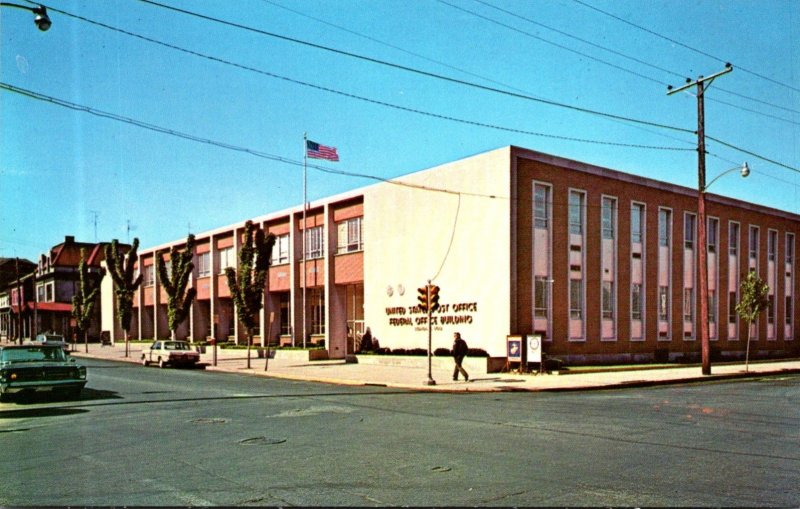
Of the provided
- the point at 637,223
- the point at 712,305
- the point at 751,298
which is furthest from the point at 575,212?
the point at 712,305

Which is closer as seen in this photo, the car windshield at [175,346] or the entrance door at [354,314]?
the car windshield at [175,346]

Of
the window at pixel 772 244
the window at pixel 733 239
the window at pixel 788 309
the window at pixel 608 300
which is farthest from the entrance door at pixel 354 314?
the window at pixel 788 309

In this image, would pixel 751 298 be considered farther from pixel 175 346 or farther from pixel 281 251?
pixel 281 251

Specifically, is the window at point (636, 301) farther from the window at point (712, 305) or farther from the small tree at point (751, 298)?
the window at point (712, 305)

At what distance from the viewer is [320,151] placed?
34.6m

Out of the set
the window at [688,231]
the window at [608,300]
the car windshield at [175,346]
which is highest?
the window at [688,231]

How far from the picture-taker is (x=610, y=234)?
34.1 meters

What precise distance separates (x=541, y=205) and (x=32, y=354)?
→ 69.7ft

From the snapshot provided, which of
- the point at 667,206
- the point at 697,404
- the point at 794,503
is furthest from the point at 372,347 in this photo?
the point at 794,503

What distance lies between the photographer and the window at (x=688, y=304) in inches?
1501

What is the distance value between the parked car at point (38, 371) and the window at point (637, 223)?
26.9m

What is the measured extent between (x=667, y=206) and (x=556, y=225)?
30.6 feet

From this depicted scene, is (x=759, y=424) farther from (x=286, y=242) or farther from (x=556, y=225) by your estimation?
(x=286, y=242)

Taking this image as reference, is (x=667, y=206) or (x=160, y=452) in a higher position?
(x=667, y=206)
